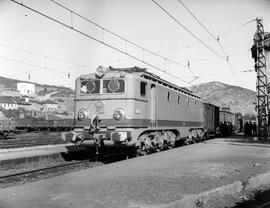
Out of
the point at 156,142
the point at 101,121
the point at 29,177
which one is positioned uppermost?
the point at 101,121

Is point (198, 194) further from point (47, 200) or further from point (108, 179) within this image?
point (47, 200)

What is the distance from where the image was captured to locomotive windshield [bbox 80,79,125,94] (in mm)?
11852

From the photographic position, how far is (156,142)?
1355 cm

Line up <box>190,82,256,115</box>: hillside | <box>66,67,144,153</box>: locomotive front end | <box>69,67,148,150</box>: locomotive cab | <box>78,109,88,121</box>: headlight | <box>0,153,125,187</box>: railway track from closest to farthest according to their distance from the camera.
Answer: <box>0,153,125,187</box>: railway track → <box>66,67,144,153</box>: locomotive front end → <box>69,67,148,150</box>: locomotive cab → <box>78,109,88,121</box>: headlight → <box>190,82,256,115</box>: hillside

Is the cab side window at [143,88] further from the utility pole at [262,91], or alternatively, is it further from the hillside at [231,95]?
the hillside at [231,95]

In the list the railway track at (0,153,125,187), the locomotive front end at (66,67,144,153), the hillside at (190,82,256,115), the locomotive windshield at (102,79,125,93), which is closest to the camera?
the railway track at (0,153,125,187)

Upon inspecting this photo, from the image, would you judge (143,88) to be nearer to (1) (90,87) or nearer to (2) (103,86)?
(2) (103,86)

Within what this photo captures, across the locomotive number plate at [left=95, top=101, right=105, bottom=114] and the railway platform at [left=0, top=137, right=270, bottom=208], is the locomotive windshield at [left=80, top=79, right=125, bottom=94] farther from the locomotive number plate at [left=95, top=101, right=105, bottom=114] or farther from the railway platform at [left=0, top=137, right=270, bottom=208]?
the railway platform at [left=0, top=137, right=270, bottom=208]

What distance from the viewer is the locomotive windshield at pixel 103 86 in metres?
11.9

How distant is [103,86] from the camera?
12227 mm

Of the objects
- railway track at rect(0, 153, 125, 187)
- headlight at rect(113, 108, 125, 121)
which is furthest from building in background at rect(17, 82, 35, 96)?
headlight at rect(113, 108, 125, 121)

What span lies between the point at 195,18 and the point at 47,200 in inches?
441

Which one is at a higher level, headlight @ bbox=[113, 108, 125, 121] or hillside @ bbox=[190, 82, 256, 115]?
hillside @ bbox=[190, 82, 256, 115]

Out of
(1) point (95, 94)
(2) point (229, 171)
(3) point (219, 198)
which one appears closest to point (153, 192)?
(3) point (219, 198)
